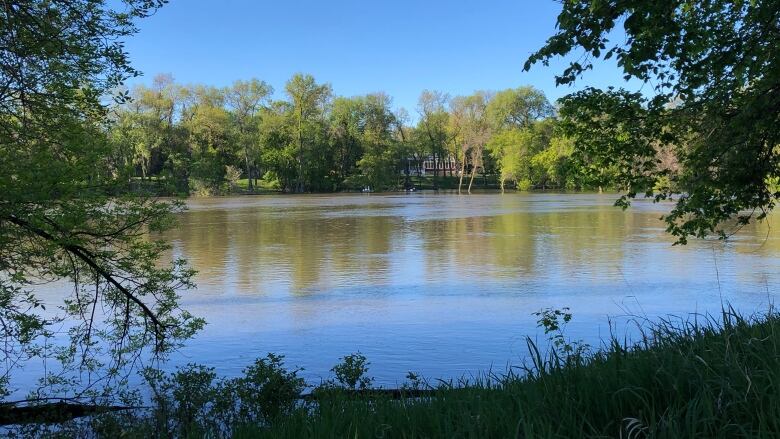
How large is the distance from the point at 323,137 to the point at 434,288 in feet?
240

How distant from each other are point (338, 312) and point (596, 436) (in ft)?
28.7

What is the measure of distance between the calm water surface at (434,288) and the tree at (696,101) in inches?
112

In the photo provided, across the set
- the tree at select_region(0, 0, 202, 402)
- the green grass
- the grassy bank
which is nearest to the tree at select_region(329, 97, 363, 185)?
the tree at select_region(0, 0, 202, 402)

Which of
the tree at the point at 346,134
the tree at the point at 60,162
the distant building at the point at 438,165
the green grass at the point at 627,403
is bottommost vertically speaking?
the green grass at the point at 627,403

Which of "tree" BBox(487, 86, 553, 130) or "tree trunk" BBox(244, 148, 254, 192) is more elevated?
"tree" BBox(487, 86, 553, 130)

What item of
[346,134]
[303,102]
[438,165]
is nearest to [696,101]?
[303,102]

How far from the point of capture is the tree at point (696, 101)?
210 inches

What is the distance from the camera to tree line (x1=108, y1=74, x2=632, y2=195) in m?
75.9

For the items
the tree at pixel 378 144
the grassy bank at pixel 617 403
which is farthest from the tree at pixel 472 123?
the grassy bank at pixel 617 403

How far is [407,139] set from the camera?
319 ft

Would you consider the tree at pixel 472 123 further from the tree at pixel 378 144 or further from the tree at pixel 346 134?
the tree at pixel 346 134

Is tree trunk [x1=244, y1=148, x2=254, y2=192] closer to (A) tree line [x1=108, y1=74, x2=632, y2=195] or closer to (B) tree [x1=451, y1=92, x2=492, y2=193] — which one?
(A) tree line [x1=108, y1=74, x2=632, y2=195]

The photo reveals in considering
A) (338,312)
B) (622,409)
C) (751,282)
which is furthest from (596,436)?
(751,282)

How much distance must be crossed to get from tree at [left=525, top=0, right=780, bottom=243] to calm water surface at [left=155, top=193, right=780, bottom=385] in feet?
9.32
